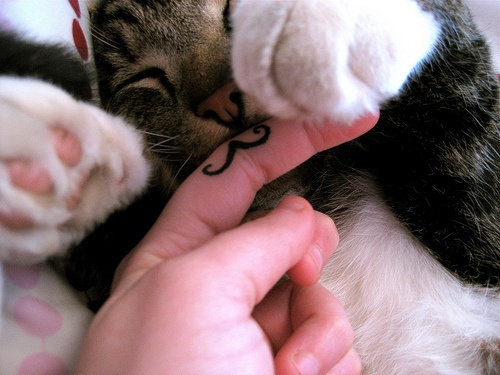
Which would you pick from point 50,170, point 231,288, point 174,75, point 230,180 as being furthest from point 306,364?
point 174,75

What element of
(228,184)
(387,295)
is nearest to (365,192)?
(387,295)

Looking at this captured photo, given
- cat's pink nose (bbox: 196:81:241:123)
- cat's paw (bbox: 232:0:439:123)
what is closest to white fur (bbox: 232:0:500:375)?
cat's paw (bbox: 232:0:439:123)

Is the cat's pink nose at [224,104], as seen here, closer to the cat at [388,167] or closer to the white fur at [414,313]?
the cat at [388,167]

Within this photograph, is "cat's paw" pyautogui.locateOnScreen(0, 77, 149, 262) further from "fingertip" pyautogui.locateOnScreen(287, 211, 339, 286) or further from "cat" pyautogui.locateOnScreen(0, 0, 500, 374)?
"fingertip" pyautogui.locateOnScreen(287, 211, 339, 286)

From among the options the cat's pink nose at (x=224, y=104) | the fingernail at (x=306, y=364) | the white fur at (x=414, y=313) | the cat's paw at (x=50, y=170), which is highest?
the cat's paw at (x=50, y=170)

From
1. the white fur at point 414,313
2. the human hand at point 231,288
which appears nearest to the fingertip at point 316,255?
the human hand at point 231,288

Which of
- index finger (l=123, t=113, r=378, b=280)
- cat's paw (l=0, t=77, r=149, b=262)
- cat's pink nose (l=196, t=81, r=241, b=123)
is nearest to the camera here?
cat's paw (l=0, t=77, r=149, b=262)

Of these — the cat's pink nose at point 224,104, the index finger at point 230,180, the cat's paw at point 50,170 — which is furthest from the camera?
the cat's pink nose at point 224,104
